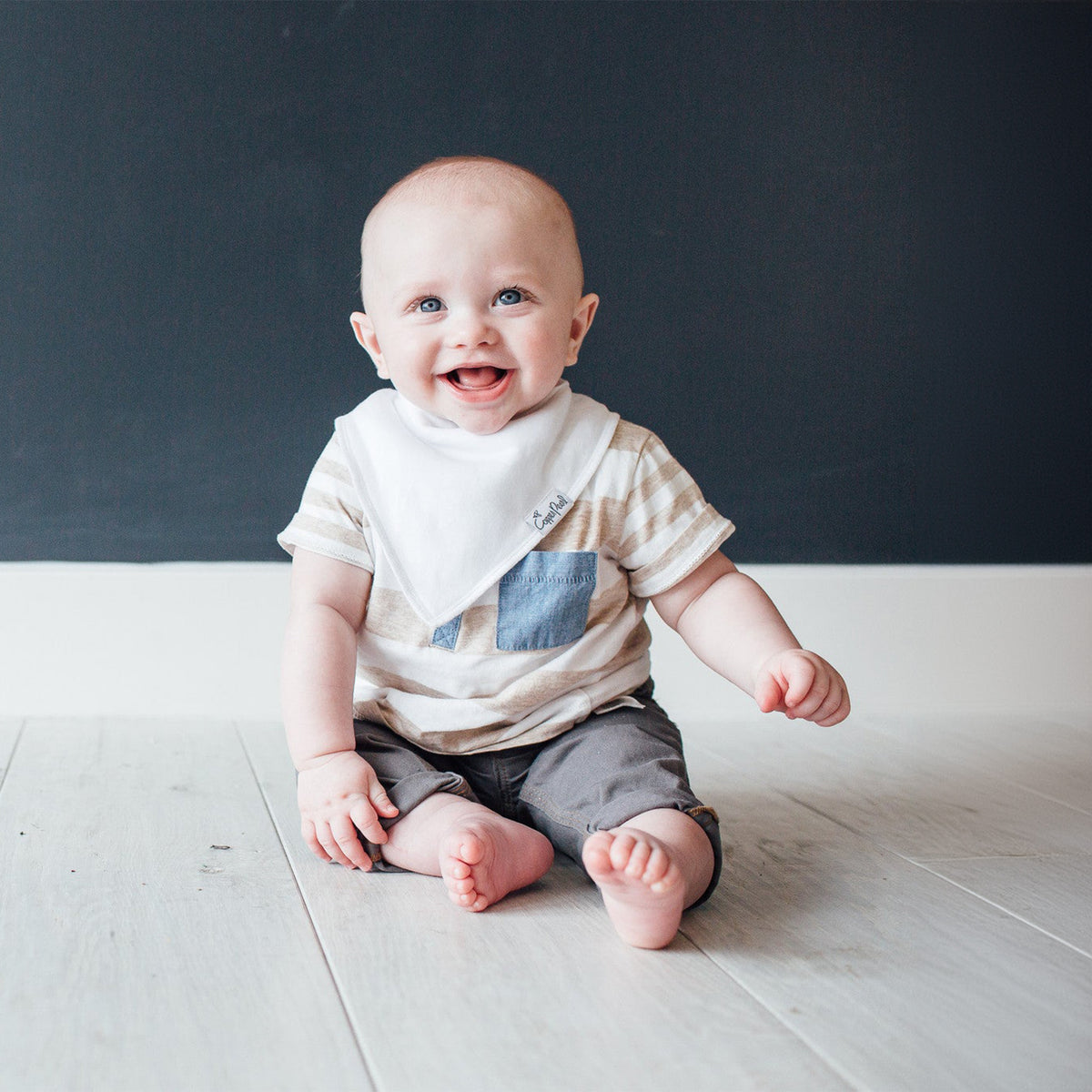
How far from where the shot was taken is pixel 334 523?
1007 mm

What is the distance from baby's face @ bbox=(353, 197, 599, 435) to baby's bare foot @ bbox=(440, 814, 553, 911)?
1.10 ft

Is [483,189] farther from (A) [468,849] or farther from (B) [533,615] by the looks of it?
(A) [468,849]

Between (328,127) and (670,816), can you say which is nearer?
(670,816)

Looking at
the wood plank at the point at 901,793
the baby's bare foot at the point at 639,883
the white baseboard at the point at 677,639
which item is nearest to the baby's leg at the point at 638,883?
the baby's bare foot at the point at 639,883

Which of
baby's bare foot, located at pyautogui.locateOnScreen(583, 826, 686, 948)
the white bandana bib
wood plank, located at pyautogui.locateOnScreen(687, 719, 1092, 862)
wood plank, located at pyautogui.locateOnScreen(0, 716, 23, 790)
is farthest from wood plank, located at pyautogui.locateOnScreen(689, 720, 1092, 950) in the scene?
wood plank, located at pyautogui.locateOnScreen(0, 716, 23, 790)

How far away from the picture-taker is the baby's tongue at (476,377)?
99cm

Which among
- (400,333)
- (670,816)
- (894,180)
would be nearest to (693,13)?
(894,180)

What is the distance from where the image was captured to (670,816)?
33.0 inches

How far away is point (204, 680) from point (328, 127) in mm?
699

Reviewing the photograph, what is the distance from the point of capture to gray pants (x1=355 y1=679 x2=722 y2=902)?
88cm

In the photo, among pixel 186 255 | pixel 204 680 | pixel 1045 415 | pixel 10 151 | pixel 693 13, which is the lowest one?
pixel 204 680

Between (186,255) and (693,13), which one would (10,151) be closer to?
(186,255)

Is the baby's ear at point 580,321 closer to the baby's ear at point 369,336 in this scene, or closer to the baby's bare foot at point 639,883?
the baby's ear at point 369,336

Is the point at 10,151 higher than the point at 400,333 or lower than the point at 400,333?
higher
